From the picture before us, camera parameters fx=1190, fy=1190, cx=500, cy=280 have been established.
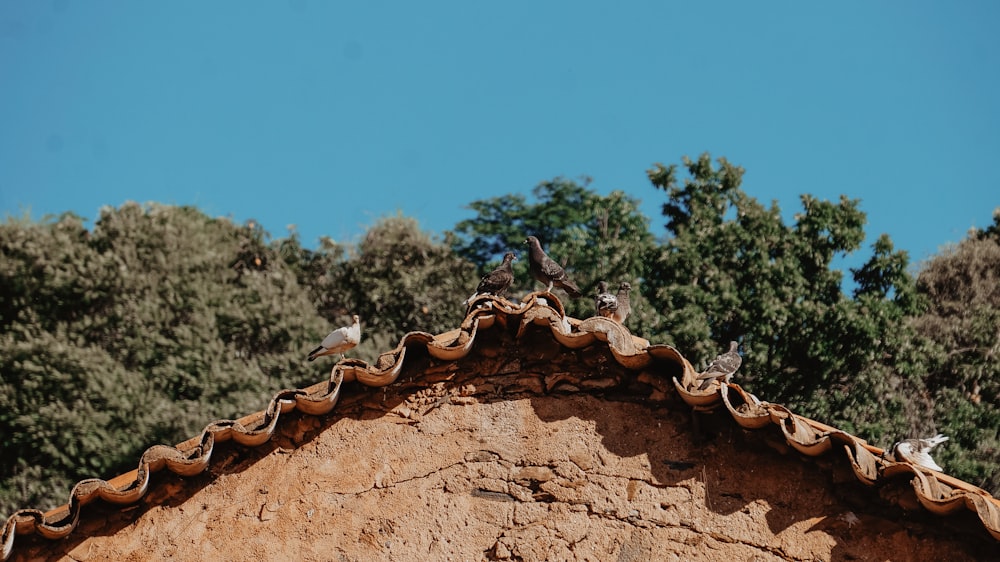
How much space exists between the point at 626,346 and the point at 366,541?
211 cm

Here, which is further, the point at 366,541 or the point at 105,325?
the point at 105,325

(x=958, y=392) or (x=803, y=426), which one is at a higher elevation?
(x=958, y=392)

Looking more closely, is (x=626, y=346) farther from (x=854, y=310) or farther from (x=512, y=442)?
(x=854, y=310)

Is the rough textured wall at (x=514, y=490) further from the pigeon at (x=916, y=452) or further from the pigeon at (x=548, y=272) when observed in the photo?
the pigeon at (x=548, y=272)

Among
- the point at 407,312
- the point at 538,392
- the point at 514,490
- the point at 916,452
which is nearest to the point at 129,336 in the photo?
the point at 407,312

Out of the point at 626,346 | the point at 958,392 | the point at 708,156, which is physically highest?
the point at 708,156

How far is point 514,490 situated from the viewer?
24.2 feet

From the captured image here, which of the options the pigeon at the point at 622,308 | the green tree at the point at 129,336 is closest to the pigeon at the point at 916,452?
the pigeon at the point at 622,308

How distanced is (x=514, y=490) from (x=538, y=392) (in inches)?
29.3

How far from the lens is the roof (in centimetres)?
672

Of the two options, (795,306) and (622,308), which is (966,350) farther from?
(622,308)

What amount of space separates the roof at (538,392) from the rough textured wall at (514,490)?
9 cm

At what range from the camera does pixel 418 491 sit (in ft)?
24.4

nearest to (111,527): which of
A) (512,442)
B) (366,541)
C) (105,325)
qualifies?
(366,541)
